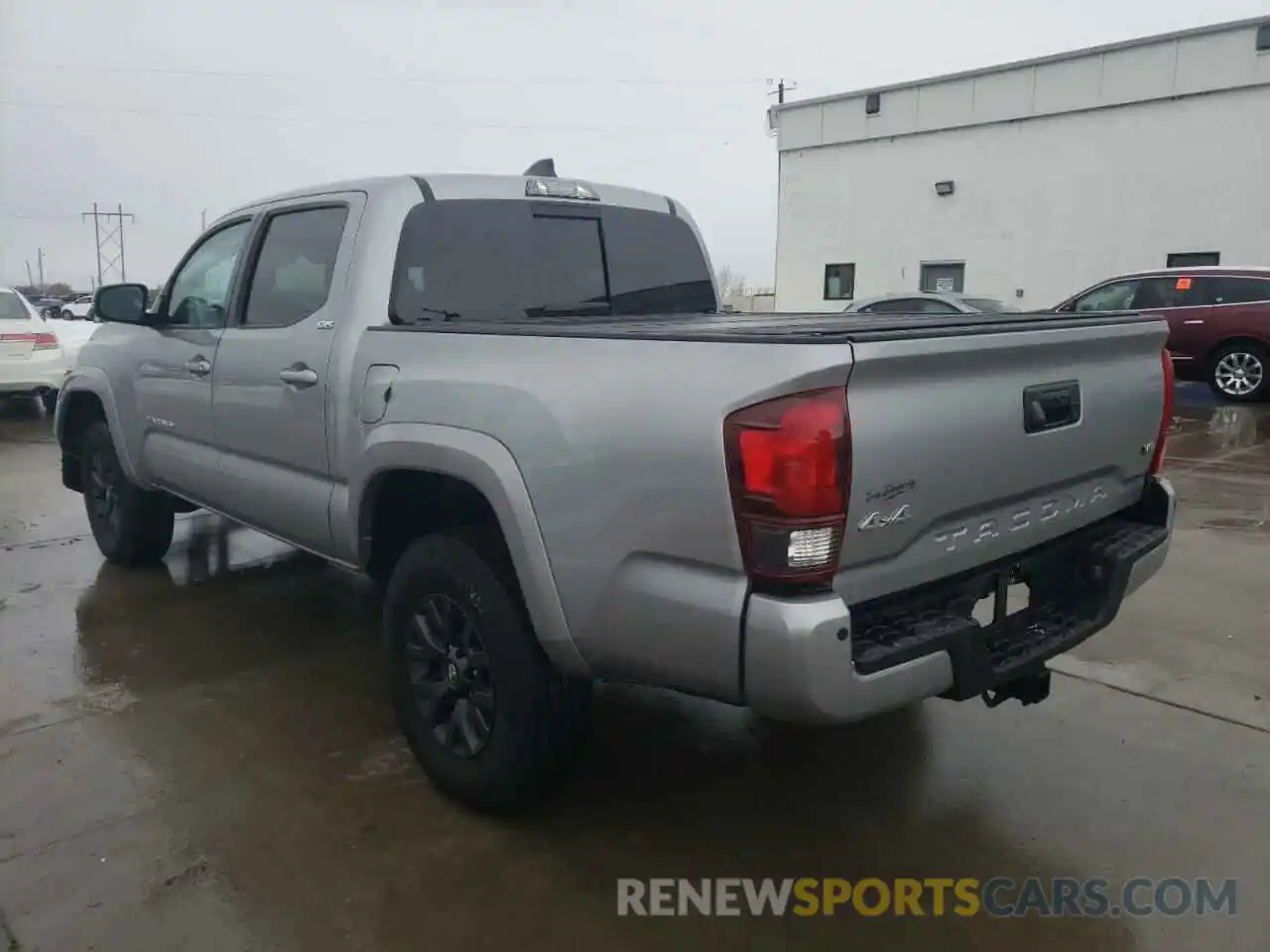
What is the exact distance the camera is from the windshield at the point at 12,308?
463 inches

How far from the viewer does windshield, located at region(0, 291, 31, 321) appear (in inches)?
463

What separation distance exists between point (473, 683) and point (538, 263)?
5.55 feet

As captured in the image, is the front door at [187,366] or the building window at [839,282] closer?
the front door at [187,366]

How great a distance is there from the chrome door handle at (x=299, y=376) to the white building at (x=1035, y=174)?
60.5ft

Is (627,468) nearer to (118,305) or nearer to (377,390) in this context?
(377,390)

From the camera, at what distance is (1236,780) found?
3264 millimetres

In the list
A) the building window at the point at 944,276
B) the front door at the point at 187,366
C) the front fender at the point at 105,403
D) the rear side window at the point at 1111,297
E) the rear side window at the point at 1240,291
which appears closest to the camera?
the front door at the point at 187,366

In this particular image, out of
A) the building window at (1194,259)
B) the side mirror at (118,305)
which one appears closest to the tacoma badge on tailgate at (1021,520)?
the side mirror at (118,305)

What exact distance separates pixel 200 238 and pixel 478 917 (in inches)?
141

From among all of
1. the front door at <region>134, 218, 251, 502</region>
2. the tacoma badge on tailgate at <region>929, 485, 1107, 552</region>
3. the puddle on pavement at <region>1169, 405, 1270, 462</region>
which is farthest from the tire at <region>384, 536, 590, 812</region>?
the puddle on pavement at <region>1169, 405, 1270, 462</region>

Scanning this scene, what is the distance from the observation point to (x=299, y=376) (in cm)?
363

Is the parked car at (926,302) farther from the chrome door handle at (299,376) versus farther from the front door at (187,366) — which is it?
the chrome door handle at (299,376)

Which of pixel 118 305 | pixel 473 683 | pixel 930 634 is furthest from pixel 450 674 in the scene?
pixel 118 305

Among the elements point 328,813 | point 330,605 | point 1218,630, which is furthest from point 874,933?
point 330,605
